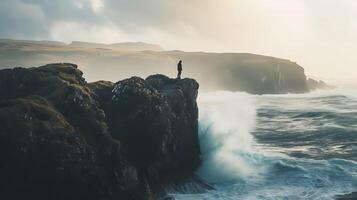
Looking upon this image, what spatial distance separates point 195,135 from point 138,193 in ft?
41.5

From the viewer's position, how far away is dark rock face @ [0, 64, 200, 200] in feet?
73.0

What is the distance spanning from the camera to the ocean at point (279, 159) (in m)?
31.4

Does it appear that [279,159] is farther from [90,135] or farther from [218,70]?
[218,70]

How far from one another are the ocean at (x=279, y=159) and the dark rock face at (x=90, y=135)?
8.74ft

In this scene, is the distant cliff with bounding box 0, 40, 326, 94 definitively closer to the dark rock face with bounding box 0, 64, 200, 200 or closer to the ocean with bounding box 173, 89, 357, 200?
the ocean with bounding box 173, 89, 357, 200

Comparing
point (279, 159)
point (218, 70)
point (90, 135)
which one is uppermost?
point (218, 70)

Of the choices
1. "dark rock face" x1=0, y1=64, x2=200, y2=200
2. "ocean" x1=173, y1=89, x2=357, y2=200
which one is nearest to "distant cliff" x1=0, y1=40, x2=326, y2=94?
"ocean" x1=173, y1=89, x2=357, y2=200

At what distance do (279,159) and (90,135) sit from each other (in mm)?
17677

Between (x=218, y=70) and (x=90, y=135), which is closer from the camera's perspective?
(x=90, y=135)

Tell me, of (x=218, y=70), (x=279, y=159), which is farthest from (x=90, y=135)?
(x=218, y=70)

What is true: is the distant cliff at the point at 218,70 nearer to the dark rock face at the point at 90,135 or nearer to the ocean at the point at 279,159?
the ocean at the point at 279,159

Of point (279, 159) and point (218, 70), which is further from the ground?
point (218, 70)

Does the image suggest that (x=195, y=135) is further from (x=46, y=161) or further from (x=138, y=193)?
(x=46, y=161)

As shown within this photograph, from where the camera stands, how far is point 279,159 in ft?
127
